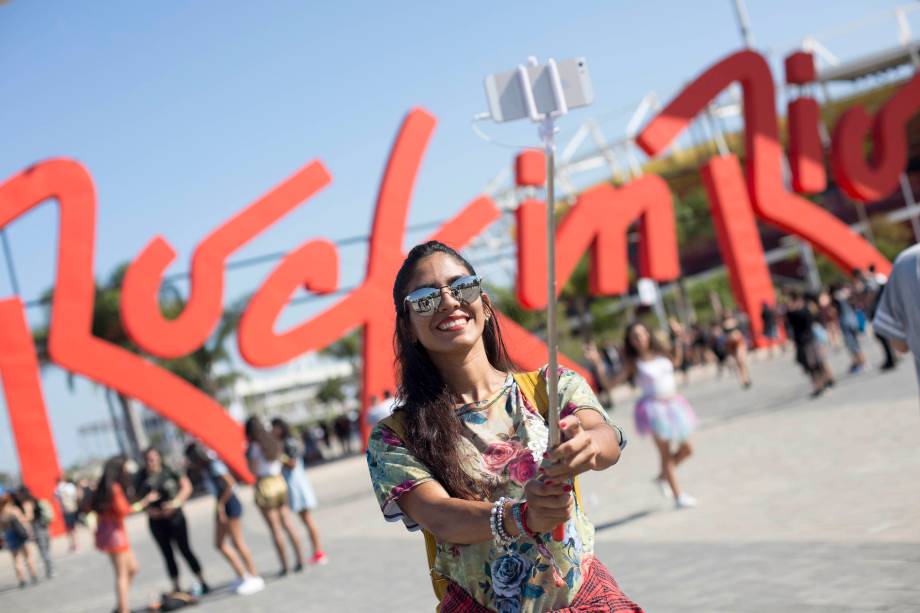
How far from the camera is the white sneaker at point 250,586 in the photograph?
31.1 ft

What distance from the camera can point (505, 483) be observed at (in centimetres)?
242

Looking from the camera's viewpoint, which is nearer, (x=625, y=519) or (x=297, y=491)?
(x=625, y=519)

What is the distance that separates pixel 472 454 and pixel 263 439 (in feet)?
25.2

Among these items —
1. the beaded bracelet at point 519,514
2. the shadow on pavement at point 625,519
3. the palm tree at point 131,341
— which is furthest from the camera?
the palm tree at point 131,341

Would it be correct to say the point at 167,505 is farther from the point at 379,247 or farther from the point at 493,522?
the point at 493,522

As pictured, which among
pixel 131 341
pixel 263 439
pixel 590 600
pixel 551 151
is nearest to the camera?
pixel 551 151

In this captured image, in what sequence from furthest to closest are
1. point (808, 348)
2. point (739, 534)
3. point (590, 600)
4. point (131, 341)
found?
point (131, 341), point (808, 348), point (739, 534), point (590, 600)

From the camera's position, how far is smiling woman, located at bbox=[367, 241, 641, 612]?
2.35m

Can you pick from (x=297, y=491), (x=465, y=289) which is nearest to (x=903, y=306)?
(x=465, y=289)

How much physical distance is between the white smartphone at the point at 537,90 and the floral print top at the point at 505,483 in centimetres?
69

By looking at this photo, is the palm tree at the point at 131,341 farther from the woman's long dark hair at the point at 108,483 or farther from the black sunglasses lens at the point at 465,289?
the black sunglasses lens at the point at 465,289

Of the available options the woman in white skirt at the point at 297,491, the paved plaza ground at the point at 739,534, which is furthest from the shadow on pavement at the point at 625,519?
the woman in white skirt at the point at 297,491

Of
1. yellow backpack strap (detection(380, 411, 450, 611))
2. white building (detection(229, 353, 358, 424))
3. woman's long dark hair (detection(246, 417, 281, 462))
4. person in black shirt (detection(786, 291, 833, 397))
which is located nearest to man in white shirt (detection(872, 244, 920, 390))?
yellow backpack strap (detection(380, 411, 450, 611))

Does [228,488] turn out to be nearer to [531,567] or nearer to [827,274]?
[531,567]
